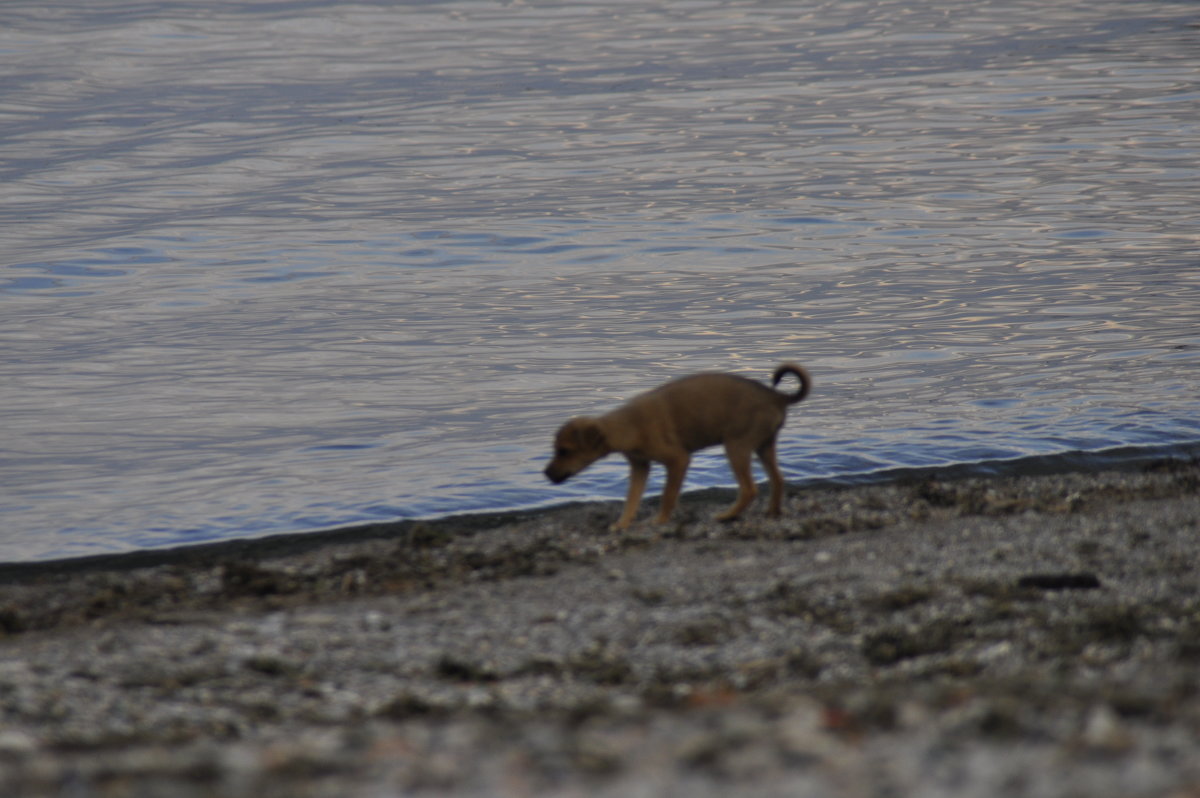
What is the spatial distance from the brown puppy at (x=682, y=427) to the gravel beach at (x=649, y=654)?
43 centimetres

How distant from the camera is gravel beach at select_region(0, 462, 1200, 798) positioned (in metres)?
4.58

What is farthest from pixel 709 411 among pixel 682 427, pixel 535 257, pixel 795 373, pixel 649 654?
pixel 535 257

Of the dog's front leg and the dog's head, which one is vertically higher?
the dog's head

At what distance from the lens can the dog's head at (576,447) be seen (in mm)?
8875

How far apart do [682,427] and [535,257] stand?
1132 centimetres

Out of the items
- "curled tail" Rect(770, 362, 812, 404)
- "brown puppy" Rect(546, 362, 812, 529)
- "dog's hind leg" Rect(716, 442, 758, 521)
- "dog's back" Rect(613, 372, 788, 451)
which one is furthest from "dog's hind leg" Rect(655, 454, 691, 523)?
"curled tail" Rect(770, 362, 812, 404)

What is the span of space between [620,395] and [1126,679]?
8.06 m

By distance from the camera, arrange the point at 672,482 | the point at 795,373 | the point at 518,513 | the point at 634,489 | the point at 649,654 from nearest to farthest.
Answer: the point at 649,654
the point at 795,373
the point at 672,482
the point at 634,489
the point at 518,513

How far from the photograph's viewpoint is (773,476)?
30.4 ft

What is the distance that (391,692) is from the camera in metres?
6.32

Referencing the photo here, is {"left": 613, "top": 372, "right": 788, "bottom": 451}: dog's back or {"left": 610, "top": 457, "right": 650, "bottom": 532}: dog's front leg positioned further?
{"left": 610, "top": 457, "right": 650, "bottom": 532}: dog's front leg

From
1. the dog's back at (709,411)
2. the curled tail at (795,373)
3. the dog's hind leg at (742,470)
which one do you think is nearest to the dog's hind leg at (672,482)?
the dog's back at (709,411)

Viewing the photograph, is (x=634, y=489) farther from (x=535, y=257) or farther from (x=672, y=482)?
(x=535, y=257)

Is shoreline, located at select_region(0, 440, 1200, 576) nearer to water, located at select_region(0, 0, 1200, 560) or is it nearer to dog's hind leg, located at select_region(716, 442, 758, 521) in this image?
water, located at select_region(0, 0, 1200, 560)
